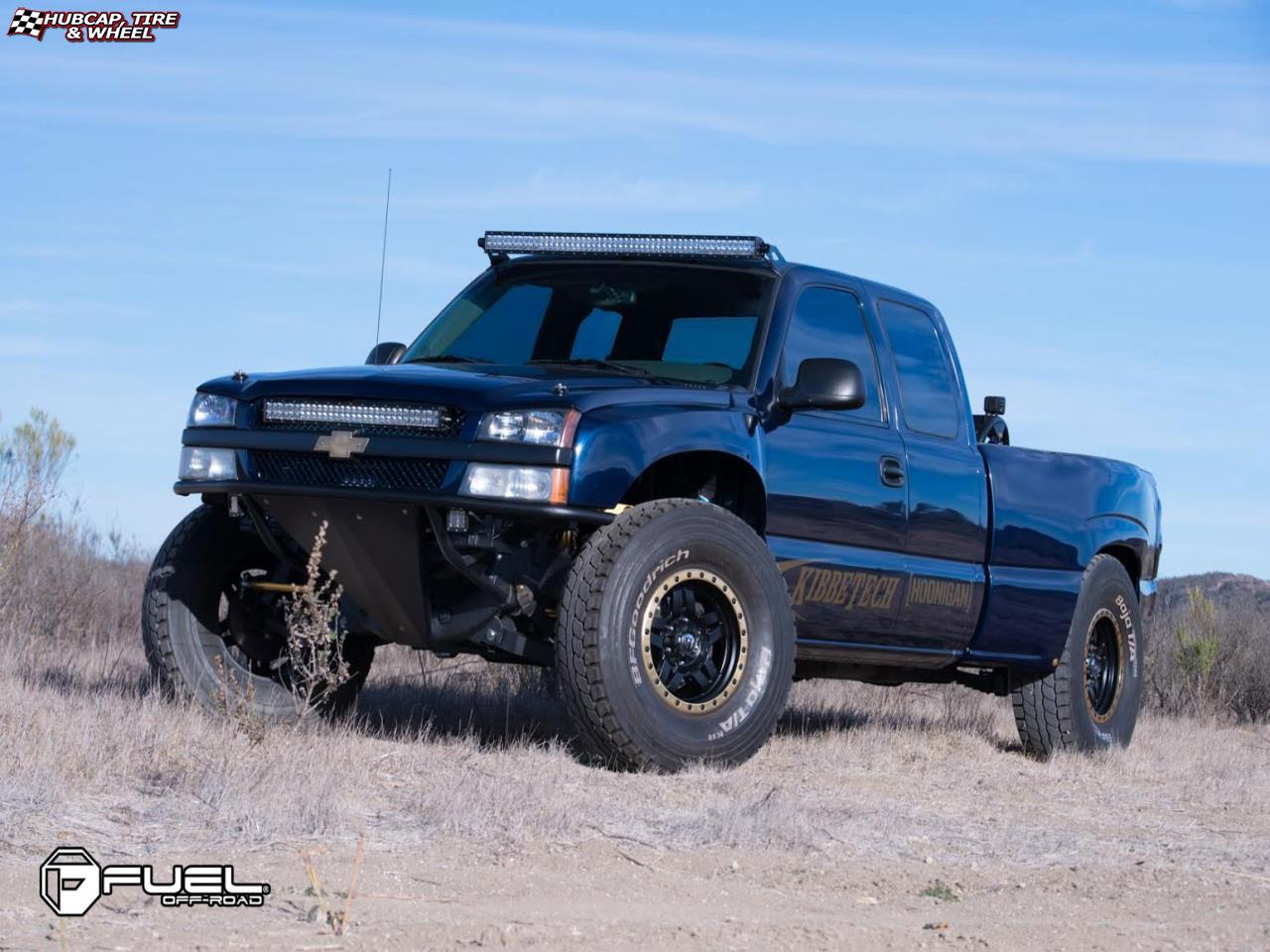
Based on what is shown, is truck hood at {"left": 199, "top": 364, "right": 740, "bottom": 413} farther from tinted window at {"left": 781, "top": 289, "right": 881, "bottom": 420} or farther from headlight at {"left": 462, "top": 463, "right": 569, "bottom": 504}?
tinted window at {"left": 781, "top": 289, "right": 881, "bottom": 420}

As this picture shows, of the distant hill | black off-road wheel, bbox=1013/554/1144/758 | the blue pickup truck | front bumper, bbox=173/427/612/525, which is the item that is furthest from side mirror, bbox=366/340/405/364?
the distant hill

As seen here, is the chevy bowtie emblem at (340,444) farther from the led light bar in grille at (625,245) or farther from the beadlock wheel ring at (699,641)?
the led light bar in grille at (625,245)

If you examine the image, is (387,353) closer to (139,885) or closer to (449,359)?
(449,359)

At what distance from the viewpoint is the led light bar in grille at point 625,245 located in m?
8.45

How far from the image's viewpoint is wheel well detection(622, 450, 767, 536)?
26.2ft

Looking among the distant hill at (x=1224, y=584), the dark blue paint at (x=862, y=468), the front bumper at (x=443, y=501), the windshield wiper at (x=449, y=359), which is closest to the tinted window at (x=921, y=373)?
the dark blue paint at (x=862, y=468)

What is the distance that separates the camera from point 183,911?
490 centimetres

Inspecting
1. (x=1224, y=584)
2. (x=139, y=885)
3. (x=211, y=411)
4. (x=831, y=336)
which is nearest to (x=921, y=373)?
(x=831, y=336)

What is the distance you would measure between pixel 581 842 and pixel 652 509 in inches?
67.9

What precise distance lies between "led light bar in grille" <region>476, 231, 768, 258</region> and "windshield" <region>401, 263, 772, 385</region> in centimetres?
9

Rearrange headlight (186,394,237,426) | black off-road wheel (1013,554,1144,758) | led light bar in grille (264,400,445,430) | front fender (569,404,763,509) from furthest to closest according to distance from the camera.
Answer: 1. black off-road wheel (1013,554,1144,758)
2. headlight (186,394,237,426)
3. led light bar in grille (264,400,445,430)
4. front fender (569,404,763,509)

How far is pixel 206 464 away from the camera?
777 centimetres

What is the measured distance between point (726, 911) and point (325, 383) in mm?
3160

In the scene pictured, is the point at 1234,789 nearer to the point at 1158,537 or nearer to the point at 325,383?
the point at 1158,537
